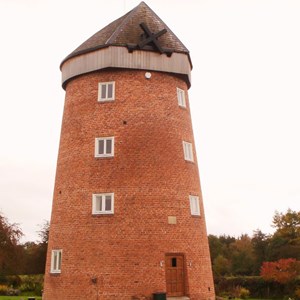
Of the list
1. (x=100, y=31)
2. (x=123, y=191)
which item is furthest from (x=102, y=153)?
(x=100, y=31)

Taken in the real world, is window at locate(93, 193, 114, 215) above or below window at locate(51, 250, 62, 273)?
above

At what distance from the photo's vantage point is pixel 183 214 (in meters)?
26.8

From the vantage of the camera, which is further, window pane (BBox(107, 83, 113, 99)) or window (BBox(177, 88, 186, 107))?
window (BBox(177, 88, 186, 107))

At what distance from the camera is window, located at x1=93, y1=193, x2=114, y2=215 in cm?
2591

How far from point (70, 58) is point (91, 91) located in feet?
9.58

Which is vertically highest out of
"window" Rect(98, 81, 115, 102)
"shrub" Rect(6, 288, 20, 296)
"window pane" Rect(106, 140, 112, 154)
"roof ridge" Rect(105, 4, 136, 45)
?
"roof ridge" Rect(105, 4, 136, 45)

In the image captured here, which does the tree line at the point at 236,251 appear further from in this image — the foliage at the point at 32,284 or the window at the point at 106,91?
the window at the point at 106,91

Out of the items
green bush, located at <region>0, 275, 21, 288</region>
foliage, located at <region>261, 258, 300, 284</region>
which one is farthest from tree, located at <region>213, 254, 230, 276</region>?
green bush, located at <region>0, 275, 21, 288</region>

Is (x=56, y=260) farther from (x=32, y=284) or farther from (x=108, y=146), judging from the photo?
(x=32, y=284)

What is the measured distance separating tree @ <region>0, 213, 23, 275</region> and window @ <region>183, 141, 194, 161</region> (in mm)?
29328

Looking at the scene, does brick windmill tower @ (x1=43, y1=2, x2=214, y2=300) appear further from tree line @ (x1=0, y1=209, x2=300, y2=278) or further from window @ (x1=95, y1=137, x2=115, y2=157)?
tree line @ (x1=0, y1=209, x2=300, y2=278)

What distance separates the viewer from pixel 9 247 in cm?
5219

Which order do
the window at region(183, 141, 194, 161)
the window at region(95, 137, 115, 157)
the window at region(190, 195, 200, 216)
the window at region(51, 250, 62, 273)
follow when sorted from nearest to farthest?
the window at region(51, 250, 62, 273) < the window at region(95, 137, 115, 157) < the window at region(190, 195, 200, 216) < the window at region(183, 141, 194, 161)

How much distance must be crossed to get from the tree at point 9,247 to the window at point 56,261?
25.5 metres
